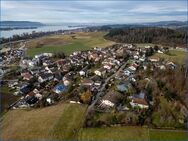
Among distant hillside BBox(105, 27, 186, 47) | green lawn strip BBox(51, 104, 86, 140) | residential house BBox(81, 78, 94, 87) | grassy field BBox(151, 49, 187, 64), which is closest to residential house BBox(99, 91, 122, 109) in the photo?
green lawn strip BBox(51, 104, 86, 140)

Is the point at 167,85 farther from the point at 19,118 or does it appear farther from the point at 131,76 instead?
the point at 19,118

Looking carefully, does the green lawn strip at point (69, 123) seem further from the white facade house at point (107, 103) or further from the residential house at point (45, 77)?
the residential house at point (45, 77)

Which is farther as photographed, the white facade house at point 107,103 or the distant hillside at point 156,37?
the distant hillside at point 156,37

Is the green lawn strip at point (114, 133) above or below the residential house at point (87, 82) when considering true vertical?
below

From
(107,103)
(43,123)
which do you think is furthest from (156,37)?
(43,123)

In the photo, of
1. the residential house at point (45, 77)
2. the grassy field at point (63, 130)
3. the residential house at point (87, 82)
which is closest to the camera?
the grassy field at point (63, 130)

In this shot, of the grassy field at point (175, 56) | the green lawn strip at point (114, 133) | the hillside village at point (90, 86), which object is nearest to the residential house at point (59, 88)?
the hillside village at point (90, 86)

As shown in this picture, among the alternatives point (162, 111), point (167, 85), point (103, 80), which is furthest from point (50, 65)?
point (162, 111)
